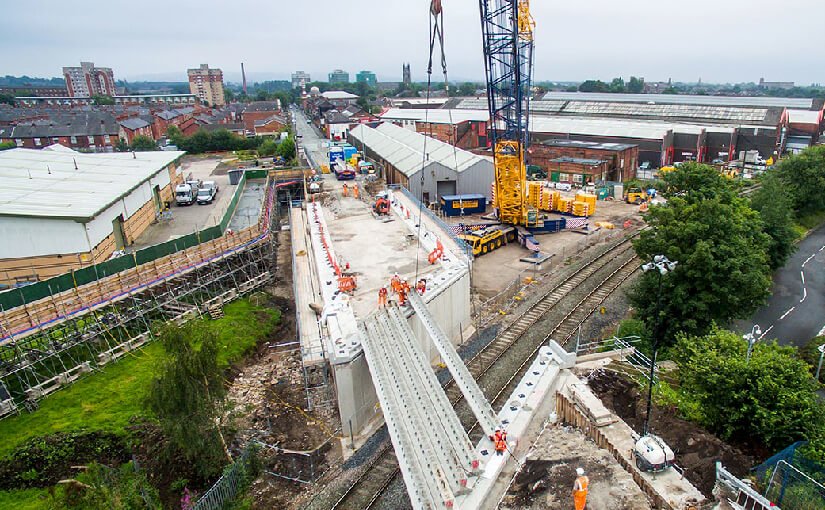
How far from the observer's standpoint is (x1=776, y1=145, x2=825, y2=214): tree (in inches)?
1312

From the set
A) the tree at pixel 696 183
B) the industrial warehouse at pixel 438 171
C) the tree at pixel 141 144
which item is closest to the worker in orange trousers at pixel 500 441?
the tree at pixel 696 183

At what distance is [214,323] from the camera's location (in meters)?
20.8

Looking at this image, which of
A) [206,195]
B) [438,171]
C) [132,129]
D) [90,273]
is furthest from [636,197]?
[132,129]

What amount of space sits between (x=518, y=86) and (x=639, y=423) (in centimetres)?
2227

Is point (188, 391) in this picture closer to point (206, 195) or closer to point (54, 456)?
point (54, 456)

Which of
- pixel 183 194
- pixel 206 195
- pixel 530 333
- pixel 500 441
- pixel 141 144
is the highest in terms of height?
pixel 141 144

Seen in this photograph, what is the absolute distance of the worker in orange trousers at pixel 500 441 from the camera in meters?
10.5

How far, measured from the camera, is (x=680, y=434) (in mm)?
11297

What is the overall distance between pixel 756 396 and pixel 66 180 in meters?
32.9

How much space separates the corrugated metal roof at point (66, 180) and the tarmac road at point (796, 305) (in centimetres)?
3027

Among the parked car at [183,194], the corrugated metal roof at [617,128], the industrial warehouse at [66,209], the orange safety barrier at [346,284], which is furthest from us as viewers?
the corrugated metal roof at [617,128]

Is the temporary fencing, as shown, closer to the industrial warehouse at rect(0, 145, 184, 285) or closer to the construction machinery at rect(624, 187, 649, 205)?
the industrial warehouse at rect(0, 145, 184, 285)

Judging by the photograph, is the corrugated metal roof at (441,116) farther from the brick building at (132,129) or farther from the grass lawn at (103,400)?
the grass lawn at (103,400)

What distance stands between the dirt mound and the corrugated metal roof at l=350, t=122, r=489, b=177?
82.1ft
